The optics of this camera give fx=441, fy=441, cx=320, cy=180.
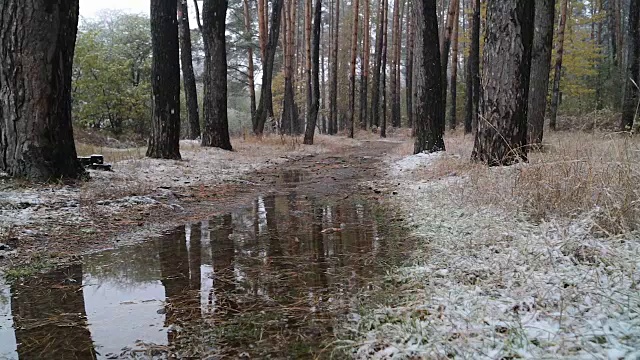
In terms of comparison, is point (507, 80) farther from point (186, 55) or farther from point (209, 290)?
point (186, 55)

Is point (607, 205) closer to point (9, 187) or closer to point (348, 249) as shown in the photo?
point (348, 249)

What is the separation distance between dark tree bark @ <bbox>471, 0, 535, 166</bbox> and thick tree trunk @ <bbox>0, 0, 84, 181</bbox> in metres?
5.53

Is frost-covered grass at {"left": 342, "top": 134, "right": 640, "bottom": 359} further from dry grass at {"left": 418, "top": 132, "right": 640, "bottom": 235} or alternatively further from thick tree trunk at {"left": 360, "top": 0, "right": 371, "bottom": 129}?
thick tree trunk at {"left": 360, "top": 0, "right": 371, "bottom": 129}

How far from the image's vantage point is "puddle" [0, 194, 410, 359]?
195cm

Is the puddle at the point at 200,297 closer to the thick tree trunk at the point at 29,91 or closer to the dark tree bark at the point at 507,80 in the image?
the thick tree trunk at the point at 29,91

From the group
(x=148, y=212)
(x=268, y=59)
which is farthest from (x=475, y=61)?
(x=148, y=212)

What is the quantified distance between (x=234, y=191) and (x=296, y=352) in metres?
Result: 4.92

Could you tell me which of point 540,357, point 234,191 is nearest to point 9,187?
point 234,191

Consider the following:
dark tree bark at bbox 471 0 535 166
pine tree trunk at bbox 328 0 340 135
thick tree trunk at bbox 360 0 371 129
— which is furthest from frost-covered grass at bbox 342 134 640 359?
pine tree trunk at bbox 328 0 340 135

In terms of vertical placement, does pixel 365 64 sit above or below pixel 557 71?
above

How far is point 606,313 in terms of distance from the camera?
1.66m

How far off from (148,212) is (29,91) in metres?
2.18

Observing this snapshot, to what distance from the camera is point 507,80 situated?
5.86 m

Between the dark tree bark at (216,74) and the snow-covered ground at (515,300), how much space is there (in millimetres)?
9339
